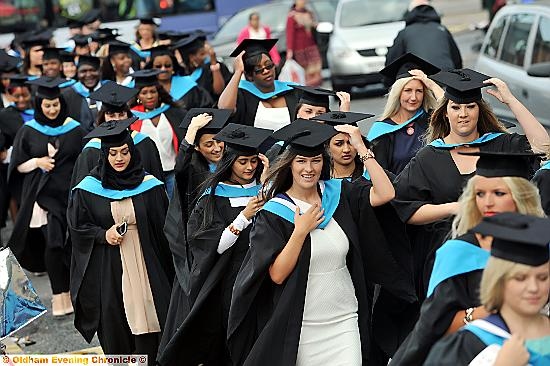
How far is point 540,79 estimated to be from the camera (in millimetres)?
10648

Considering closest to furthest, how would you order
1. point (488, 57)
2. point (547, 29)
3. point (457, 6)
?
point (547, 29)
point (488, 57)
point (457, 6)

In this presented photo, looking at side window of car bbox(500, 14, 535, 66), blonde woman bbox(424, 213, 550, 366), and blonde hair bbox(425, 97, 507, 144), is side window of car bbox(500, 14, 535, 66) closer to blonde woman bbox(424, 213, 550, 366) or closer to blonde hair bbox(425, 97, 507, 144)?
blonde hair bbox(425, 97, 507, 144)

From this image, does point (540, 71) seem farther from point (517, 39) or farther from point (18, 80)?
point (18, 80)

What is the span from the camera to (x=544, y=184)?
21.8 feet

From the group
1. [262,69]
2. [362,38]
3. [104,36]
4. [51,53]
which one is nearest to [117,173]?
[262,69]

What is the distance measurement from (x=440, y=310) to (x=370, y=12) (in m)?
14.9

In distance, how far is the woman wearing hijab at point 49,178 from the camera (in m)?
10.5

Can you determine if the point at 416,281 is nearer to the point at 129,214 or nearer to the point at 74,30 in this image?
the point at 129,214

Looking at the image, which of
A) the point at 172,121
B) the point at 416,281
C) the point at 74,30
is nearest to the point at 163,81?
the point at 172,121

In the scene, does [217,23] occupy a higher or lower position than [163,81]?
lower

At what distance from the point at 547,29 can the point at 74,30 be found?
7899 mm

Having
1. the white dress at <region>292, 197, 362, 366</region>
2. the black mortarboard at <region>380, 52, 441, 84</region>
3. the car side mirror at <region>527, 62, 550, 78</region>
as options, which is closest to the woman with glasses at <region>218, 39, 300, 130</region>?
the black mortarboard at <region>380, 52, 441, 84</region>

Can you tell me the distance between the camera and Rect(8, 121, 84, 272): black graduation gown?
1063 cm

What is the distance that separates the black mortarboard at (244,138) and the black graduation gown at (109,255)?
3.77 feet
